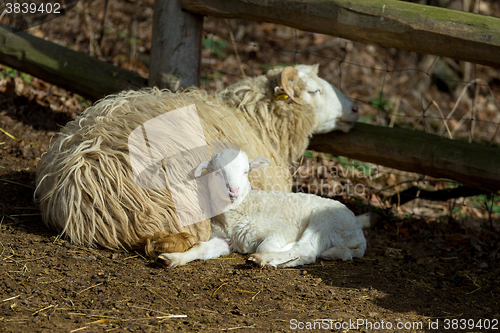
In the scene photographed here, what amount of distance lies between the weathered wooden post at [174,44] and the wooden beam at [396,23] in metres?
0.62

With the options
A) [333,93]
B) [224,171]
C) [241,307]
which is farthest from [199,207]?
[333,93]

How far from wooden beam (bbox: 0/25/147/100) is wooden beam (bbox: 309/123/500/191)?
225cm

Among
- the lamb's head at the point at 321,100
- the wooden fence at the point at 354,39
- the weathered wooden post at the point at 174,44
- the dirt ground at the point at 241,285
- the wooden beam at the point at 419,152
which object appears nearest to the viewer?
the dirt ground at the point at 241,285

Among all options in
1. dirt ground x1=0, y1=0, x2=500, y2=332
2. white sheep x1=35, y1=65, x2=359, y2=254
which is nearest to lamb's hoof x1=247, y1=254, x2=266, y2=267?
dirt ground x1=0, y1=0, x2=500, y2=332

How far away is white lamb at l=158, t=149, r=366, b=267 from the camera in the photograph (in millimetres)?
3377

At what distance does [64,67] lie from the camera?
5.37 meters

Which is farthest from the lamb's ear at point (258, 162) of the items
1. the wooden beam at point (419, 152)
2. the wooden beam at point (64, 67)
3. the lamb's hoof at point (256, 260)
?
the wooden beam at point (64, 67)

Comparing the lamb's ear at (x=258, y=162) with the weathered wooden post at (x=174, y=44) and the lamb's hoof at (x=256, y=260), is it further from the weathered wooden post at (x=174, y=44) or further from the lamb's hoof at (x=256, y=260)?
the weathered wooden post at (x=174, y=44)

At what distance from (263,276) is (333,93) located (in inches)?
94.0

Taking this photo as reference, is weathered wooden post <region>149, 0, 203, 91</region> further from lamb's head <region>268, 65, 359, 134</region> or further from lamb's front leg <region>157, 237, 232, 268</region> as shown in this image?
lamb's front leg <region>157, 237, 232, 268</region>

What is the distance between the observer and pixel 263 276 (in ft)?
10.3

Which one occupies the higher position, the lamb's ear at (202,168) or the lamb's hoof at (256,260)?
the lamb's ear at (202,168)

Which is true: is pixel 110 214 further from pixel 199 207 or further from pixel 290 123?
pixel 290 123

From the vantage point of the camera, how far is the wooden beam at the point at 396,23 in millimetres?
3666
